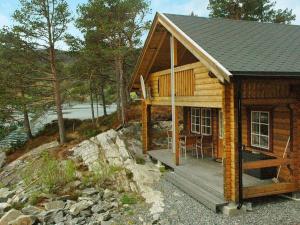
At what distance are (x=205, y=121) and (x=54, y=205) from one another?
6.84 m

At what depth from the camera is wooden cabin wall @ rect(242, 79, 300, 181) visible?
27.7ft

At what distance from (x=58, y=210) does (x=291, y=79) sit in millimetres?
7329

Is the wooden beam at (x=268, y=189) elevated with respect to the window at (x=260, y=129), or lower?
lower

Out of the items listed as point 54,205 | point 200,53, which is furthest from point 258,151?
point 54,205

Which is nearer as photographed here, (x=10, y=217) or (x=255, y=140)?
(x=10, y=217)

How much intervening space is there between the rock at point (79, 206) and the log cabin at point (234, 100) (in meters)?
2.85

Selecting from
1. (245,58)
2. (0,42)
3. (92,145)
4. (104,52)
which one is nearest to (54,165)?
(92,145)

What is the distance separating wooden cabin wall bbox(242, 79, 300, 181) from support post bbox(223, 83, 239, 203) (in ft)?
1.30

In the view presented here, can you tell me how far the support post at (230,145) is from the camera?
8.16 m

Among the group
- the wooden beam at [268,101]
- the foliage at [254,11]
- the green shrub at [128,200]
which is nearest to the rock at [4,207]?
the green shrub at [128,200]

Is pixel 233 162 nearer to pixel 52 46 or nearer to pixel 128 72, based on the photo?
pixel 52 46

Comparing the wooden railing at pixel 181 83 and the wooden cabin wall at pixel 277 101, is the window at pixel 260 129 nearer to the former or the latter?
the wooden cabin wall at pixel 277 101

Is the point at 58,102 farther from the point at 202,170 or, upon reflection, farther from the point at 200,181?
the point at 200,181

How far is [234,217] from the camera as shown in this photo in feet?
26.0
